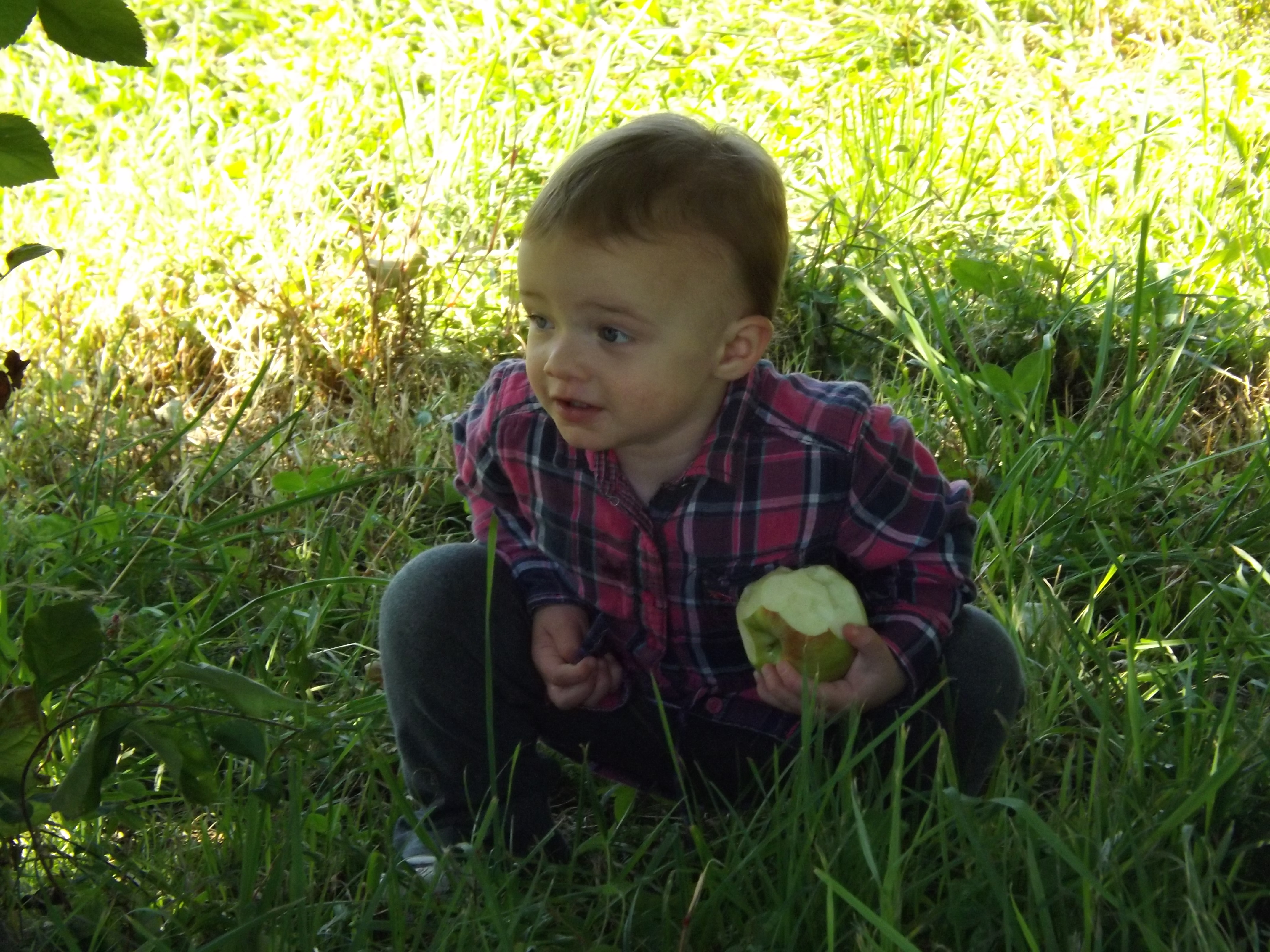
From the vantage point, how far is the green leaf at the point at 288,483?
8.61 ft

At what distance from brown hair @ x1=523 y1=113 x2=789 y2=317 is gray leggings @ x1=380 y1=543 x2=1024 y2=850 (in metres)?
0.47

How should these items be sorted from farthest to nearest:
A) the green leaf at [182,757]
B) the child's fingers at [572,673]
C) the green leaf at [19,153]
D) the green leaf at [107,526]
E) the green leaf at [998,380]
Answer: the green leaf at [998,380]
the green leaf at [107,526]
the child's fingers at [572,673]
the green leaf at [182,757]
the green leaf at [19,153]

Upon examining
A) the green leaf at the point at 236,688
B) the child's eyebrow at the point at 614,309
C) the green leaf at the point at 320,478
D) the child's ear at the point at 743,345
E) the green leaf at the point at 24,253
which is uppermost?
the green leaf at the point at 24,253

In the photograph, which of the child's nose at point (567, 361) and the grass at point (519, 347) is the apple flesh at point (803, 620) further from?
the child's nose at point (567, 361)

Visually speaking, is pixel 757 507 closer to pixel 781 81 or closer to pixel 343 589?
pixel 343 589

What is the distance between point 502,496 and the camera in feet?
6.59

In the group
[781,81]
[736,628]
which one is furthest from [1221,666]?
[781,81]

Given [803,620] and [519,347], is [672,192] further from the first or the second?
[519,347]

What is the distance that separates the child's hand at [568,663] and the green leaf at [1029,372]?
1172 mm

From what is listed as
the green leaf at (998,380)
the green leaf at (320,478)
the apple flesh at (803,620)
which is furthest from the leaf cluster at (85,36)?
the green leaf at (998,380)

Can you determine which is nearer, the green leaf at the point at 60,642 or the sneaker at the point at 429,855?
the green leaf at the point at 60,642

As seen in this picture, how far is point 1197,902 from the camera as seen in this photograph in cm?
139

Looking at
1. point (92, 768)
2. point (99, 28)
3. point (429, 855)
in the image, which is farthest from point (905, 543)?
point (99, 28)

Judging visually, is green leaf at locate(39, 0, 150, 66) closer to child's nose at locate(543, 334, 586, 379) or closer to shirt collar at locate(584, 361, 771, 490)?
child's nose at locate(543, 334, 586, 379)
